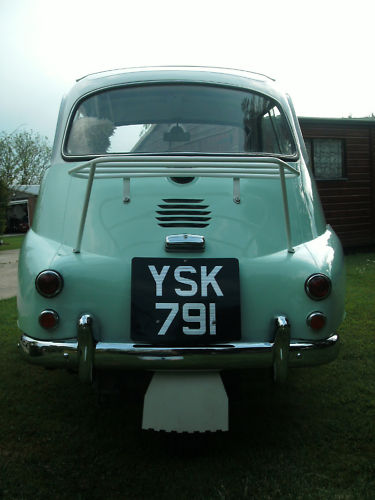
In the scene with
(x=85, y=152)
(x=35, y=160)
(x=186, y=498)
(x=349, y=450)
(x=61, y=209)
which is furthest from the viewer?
(x=35, y=160)

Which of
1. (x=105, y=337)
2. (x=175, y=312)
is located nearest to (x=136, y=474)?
(x=105, y=337)

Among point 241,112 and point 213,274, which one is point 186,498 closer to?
point 213,274

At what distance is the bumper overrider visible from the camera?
2191 millimetres

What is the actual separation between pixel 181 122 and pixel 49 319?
1681mm

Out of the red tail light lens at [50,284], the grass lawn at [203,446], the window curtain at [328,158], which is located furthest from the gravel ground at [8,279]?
the window curtain at [328,158]

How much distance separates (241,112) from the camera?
334cm

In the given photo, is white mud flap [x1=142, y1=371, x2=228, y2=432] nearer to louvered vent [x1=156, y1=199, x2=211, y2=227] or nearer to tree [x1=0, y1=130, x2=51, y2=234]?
louvered vent [x1=156, y1=199, x2=211, y2=227]

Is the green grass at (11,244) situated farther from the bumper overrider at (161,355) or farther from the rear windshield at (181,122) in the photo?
the bumper overrider at (161,355)

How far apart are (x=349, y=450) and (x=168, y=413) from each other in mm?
1097

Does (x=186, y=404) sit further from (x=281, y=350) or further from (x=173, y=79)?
(x=173, y=79)

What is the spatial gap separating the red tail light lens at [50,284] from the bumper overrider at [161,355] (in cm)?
19

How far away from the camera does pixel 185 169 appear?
2467 millimetres

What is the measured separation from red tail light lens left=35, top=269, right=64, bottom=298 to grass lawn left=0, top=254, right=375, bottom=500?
79cm

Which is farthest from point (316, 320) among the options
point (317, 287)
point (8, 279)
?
point (8, 279)
